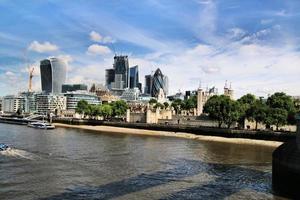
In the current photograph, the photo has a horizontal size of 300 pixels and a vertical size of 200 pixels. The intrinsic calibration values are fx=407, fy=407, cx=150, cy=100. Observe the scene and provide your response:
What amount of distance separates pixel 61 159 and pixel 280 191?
3640cm

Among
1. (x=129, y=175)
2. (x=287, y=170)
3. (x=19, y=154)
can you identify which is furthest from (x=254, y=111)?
(x=129, y=175)

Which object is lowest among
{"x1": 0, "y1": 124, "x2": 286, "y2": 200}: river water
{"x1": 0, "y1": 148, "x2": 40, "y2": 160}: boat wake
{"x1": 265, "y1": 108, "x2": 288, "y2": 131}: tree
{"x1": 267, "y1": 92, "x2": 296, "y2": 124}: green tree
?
{"x1": 0, "y1": 124, "x2": 286, "y2": 200}: river water

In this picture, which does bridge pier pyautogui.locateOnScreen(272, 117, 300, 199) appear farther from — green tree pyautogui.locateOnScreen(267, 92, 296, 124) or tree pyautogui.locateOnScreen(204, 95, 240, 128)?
tree pyautogui.locateOnScreen(204, 95, 240, 128)

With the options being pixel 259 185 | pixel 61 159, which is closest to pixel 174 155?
pixel 61 159

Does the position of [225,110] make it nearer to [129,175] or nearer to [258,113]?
[258,113]

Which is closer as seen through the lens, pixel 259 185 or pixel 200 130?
pixel 259 185

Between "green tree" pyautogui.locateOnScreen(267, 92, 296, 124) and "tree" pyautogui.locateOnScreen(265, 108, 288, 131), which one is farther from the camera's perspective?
"green tree" pyautogui.locateOnScreen(267, 92, 296, 124)

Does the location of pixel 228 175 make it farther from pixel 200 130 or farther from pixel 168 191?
pixel 200 130

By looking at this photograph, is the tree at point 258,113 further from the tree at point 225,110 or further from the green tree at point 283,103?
the green tree at point 283,103

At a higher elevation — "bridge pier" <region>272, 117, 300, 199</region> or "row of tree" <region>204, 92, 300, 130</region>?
"row of tree" <region>204, 92, 300, 130</region>

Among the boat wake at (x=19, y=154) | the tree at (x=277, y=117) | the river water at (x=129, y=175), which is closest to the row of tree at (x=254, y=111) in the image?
the tree at (x=277, y=117)

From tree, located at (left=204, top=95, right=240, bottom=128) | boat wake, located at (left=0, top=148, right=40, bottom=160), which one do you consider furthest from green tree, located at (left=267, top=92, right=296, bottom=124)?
boat wake, located at (left=0, top=148, right=40, bottom=160)

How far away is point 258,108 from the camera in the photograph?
5359 inches

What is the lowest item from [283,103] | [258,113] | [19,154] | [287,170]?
[19,154]
